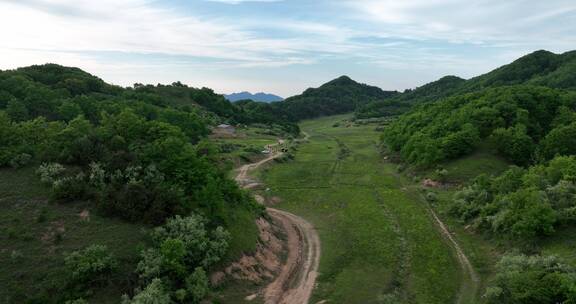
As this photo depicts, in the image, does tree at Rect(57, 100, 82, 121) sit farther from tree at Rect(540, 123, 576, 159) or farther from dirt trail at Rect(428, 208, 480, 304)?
tree at Rect(540, 123, 576, 159)

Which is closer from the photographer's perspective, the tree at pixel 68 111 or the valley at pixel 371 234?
the valley at pixel 371 234

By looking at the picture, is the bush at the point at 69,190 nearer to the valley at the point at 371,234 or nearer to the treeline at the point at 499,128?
the valley at the point at 371,234

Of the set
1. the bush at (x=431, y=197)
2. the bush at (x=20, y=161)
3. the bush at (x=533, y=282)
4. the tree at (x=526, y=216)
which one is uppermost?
the bush at (x=20, y=161)

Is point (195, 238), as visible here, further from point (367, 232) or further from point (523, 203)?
point (523, 203)

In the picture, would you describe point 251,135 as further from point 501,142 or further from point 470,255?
point 470,255

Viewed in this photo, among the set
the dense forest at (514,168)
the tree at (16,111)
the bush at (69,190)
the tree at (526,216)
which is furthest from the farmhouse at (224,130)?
the tree at (526,216)

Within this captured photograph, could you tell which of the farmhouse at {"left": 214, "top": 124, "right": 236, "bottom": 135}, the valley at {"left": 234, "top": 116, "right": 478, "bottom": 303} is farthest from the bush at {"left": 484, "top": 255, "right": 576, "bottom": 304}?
the farmhouse at {"left": 214, "top": 124, "right": 236, "bottom": 135}
